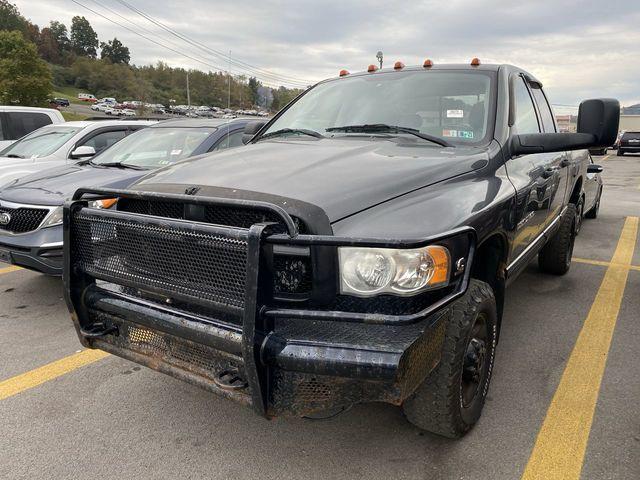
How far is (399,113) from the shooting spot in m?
3.19

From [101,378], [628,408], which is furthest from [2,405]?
[628,408]

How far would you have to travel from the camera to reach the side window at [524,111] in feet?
11.0

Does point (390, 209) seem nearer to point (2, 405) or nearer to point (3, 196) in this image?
point (2, 405)

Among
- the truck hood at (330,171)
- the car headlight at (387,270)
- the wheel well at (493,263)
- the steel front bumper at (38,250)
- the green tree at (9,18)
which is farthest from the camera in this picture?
the green tree at (9,18)

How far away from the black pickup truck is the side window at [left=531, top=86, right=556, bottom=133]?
3.81ft

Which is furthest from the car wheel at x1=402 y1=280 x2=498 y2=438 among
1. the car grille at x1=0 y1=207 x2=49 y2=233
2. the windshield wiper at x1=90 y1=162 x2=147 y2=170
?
the windshield wiper at x1=90 y1=162 x2=147 y2=170

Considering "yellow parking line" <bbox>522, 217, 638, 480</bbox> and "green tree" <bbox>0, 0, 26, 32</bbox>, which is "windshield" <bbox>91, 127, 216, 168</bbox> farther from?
"green tree" <bbox>0, 0, 26, 32</bbox>

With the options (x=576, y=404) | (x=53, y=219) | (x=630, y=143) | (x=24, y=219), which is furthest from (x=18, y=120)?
(x=630, y=143)

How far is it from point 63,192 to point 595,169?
6.44m

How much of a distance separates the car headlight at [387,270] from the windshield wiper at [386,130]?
1.22m

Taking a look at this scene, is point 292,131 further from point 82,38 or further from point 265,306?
point 82,38

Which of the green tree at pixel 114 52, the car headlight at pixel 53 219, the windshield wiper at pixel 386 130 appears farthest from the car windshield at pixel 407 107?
the green tree at pixel 114 52

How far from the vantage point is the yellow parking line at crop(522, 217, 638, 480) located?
2299mm

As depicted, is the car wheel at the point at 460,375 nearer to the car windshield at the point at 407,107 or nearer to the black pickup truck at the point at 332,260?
the black pickup truck at the point at 332,260
